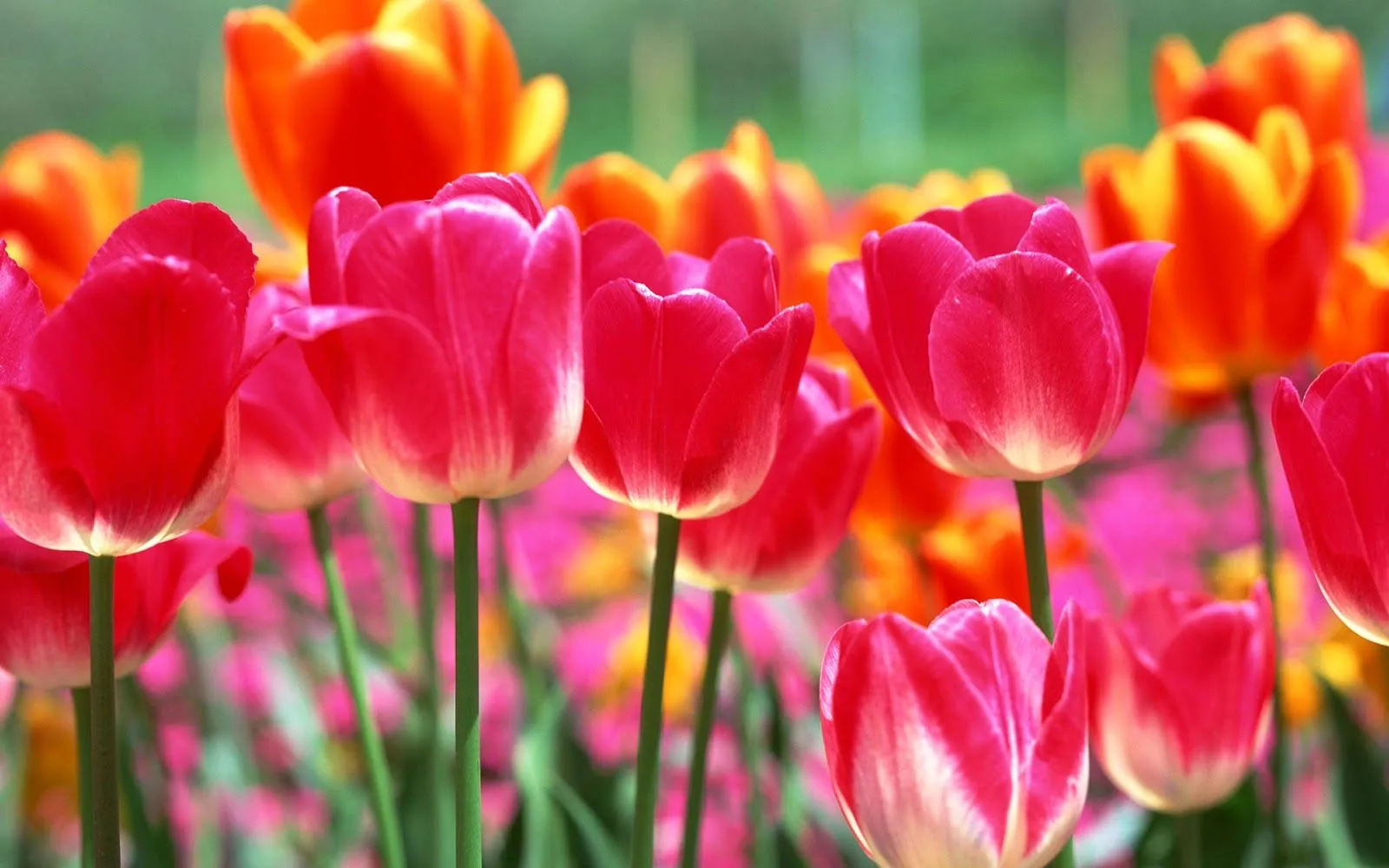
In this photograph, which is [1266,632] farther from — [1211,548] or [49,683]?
[1211,548]

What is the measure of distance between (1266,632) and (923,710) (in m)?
0.12

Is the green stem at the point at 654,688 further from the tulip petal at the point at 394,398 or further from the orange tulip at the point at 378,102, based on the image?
the orange tulip at the point at 378,102

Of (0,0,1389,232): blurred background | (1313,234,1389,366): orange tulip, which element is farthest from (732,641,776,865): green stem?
(0,0,1389,232): blurred background

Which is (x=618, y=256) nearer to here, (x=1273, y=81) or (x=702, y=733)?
(x=702, y=733)

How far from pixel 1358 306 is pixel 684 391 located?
8.4 inches

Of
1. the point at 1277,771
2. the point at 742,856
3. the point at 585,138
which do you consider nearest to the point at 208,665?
the point at 742,856

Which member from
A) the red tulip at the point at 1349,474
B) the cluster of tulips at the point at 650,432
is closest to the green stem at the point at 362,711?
the cluster of tulips at the point at 650,432

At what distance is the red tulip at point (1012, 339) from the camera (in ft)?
0.90

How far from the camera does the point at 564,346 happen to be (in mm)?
249

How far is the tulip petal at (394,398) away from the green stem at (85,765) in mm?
91

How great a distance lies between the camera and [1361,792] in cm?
52

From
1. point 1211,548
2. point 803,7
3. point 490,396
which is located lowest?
point 1211,548

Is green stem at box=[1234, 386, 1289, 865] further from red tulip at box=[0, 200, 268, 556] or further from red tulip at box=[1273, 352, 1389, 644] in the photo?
red tulip at box=[0, 200, 268, 556]

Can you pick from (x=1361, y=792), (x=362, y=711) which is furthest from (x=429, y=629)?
(x=1361, y=792)
